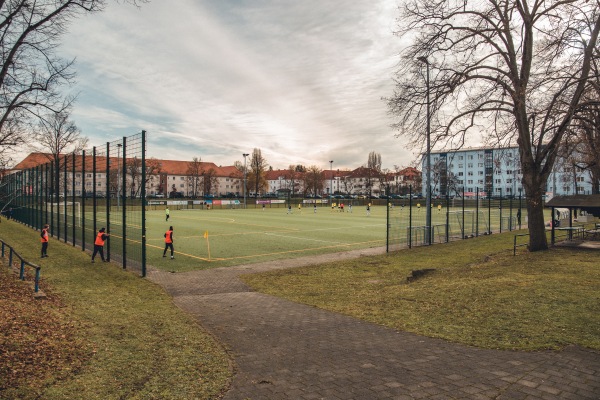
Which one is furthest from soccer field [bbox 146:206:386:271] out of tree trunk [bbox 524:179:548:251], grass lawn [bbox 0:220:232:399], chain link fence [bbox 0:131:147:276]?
tree trunk [bbox 524:179:548:251]

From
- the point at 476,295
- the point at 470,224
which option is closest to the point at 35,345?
the point at 476,295

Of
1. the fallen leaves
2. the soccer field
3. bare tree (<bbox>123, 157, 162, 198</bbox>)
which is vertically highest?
bare tree (<bbox>123, 157, 162, 198</bbox>)

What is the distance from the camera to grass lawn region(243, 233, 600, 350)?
745 centimetres

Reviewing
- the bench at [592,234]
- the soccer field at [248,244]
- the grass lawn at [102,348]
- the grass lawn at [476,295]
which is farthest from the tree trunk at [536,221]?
the grass lawn at [102,348]

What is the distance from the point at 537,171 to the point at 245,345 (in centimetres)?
1579

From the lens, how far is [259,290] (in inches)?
498

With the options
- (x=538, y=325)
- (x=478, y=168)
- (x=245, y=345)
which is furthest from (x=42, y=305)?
(x=478, y=168)

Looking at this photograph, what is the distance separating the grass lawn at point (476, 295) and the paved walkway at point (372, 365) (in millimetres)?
676

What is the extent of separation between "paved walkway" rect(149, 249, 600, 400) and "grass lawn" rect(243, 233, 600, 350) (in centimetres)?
68

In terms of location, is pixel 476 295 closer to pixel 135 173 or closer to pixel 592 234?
pixel 592 234

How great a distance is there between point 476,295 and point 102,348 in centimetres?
816

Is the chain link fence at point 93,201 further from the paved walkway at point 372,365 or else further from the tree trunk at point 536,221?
the tree trunk at point 536,221

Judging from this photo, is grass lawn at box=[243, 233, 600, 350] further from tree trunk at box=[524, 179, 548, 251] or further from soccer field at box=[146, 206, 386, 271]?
soccer field at box=[146, 206, 386, 271]

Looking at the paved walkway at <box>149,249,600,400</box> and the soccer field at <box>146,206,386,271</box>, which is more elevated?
the paved walkway at <box>149,249,600,400</box>
